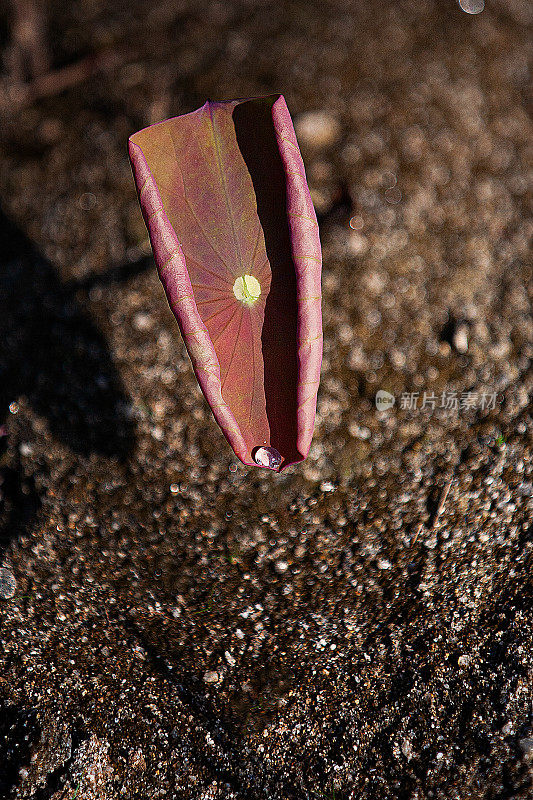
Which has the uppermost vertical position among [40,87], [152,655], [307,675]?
[40,87]

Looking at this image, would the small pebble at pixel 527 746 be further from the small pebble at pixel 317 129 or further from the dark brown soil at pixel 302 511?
the small pebble at pixel 317 129

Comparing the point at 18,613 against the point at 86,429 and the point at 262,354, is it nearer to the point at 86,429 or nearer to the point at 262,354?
the point at 86,429

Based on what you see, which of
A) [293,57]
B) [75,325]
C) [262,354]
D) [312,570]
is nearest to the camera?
[262,354]

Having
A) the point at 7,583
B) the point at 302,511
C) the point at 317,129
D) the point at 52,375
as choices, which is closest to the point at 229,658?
the point at 302,511

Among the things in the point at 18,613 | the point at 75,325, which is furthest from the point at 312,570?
the point at 75,325

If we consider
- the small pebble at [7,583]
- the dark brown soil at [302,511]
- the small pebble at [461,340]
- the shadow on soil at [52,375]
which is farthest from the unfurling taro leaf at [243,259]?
the small pebble at [7,583]

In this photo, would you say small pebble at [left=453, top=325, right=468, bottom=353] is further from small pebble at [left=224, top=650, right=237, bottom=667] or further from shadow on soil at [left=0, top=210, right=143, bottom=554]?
small pebble at [left=224, top=650, right=237, bottom=667]
